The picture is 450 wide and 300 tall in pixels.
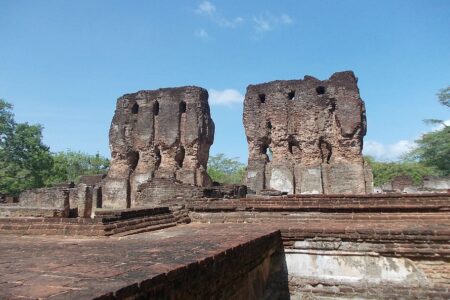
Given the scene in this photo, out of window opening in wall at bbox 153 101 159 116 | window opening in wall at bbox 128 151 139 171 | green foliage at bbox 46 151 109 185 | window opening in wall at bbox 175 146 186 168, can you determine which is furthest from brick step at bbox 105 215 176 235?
green foliage at bbox 46 151 109 185

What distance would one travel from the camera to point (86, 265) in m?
2.66

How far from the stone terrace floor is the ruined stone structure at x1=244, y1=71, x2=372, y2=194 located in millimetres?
16094

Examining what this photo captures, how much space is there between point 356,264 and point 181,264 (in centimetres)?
300

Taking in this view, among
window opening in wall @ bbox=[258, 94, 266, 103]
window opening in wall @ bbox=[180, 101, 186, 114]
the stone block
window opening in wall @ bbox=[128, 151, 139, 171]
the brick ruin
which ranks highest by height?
window opening in wall @ bbox=[258, 94, 266, 103]

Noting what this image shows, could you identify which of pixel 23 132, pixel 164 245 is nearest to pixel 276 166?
pixel 164 245

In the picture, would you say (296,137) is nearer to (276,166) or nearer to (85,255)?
(276,166)

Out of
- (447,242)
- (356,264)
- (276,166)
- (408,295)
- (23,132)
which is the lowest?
(408,295)

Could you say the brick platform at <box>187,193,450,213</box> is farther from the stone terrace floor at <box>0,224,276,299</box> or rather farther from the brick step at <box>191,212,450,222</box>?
the stone terrace floor at <box>0,224,276,299</box>

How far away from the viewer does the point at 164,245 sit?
12.3 ft

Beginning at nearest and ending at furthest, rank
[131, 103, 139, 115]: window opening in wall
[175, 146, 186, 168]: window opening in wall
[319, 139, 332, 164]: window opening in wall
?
[319, 139, 332, 164]: window opening in wall
[175, 146, 186, 168]: window opening in wall
[131, 103, 139, 115]: window opening in wall

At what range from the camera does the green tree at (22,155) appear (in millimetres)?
29719

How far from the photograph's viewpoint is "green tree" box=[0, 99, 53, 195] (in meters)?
29.7

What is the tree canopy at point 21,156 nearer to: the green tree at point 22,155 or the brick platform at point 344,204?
the green tree at point 22,155

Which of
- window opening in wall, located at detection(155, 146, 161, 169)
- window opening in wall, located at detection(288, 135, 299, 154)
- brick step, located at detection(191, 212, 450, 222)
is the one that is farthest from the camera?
window opening in wall, located at detection(155, 146, 161, 169)
